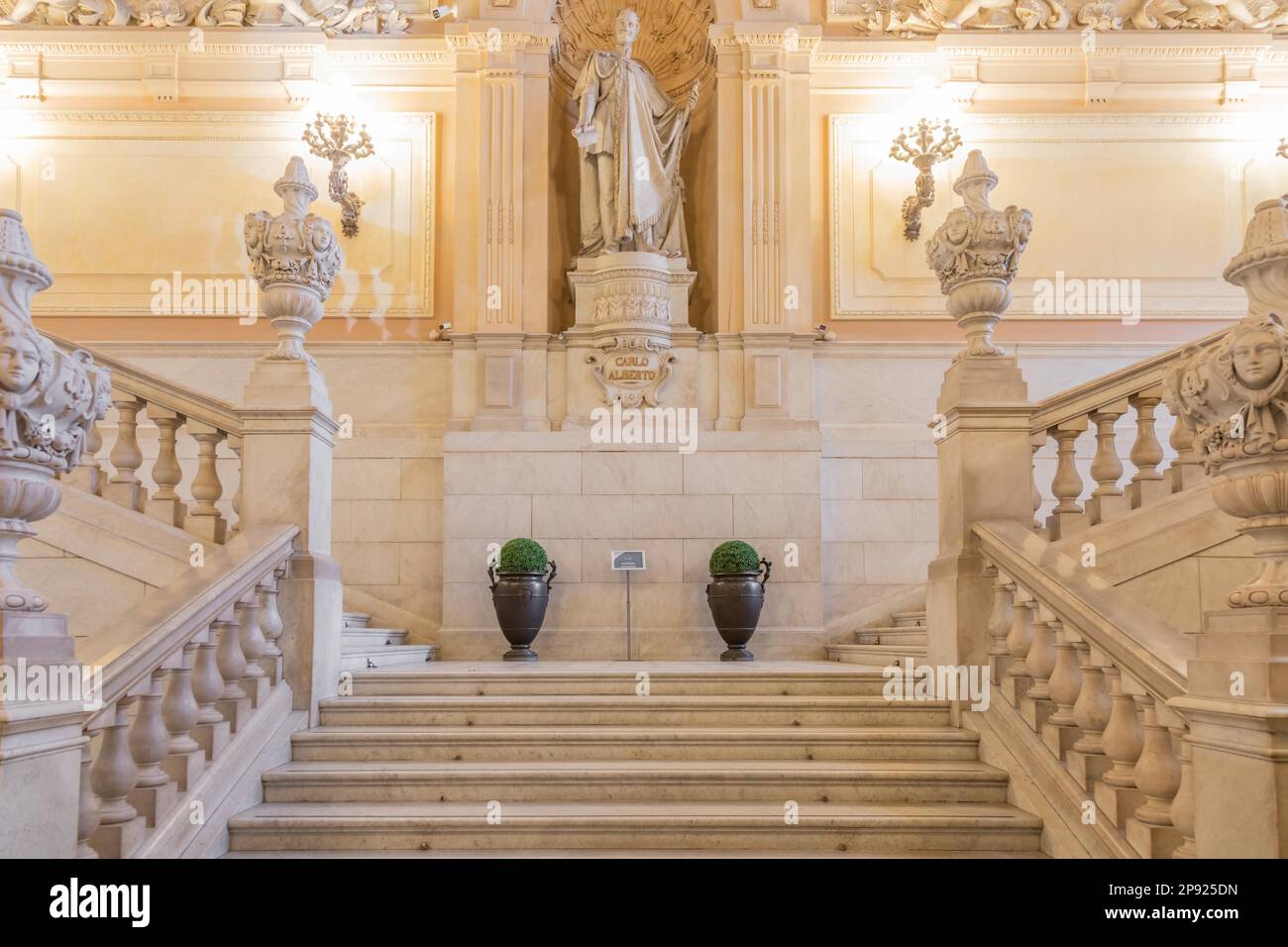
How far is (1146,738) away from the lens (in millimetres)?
3473

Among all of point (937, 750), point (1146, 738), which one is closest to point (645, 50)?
point (937, 750)

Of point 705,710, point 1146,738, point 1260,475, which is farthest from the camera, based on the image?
point 705,710

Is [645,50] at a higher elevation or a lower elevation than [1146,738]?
higher

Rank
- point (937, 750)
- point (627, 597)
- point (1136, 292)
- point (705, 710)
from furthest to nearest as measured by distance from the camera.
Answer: point (1136, 292) → point (627, 597) → point (705, 710) → point (937, 750)

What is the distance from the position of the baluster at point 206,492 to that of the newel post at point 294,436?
216 millimetres

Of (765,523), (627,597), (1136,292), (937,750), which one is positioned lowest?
(937,750)

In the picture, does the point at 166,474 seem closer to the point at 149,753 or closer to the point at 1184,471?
the point at 149,753

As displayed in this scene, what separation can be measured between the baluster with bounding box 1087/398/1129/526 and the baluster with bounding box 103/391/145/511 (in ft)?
14.8

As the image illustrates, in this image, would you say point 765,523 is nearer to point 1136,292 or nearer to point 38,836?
point 1136,292

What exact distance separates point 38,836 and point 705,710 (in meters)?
2.79

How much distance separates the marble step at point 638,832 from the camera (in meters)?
4.05

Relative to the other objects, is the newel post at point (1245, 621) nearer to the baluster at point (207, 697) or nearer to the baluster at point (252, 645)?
the baluster at point (207, 697)

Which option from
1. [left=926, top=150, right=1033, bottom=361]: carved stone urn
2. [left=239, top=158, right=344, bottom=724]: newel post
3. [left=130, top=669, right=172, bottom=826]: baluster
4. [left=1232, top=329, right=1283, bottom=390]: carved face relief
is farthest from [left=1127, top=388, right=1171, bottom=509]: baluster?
[left=130, top=669, right=172, bottom=826]: baluster

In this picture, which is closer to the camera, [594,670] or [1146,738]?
[1146,738]
